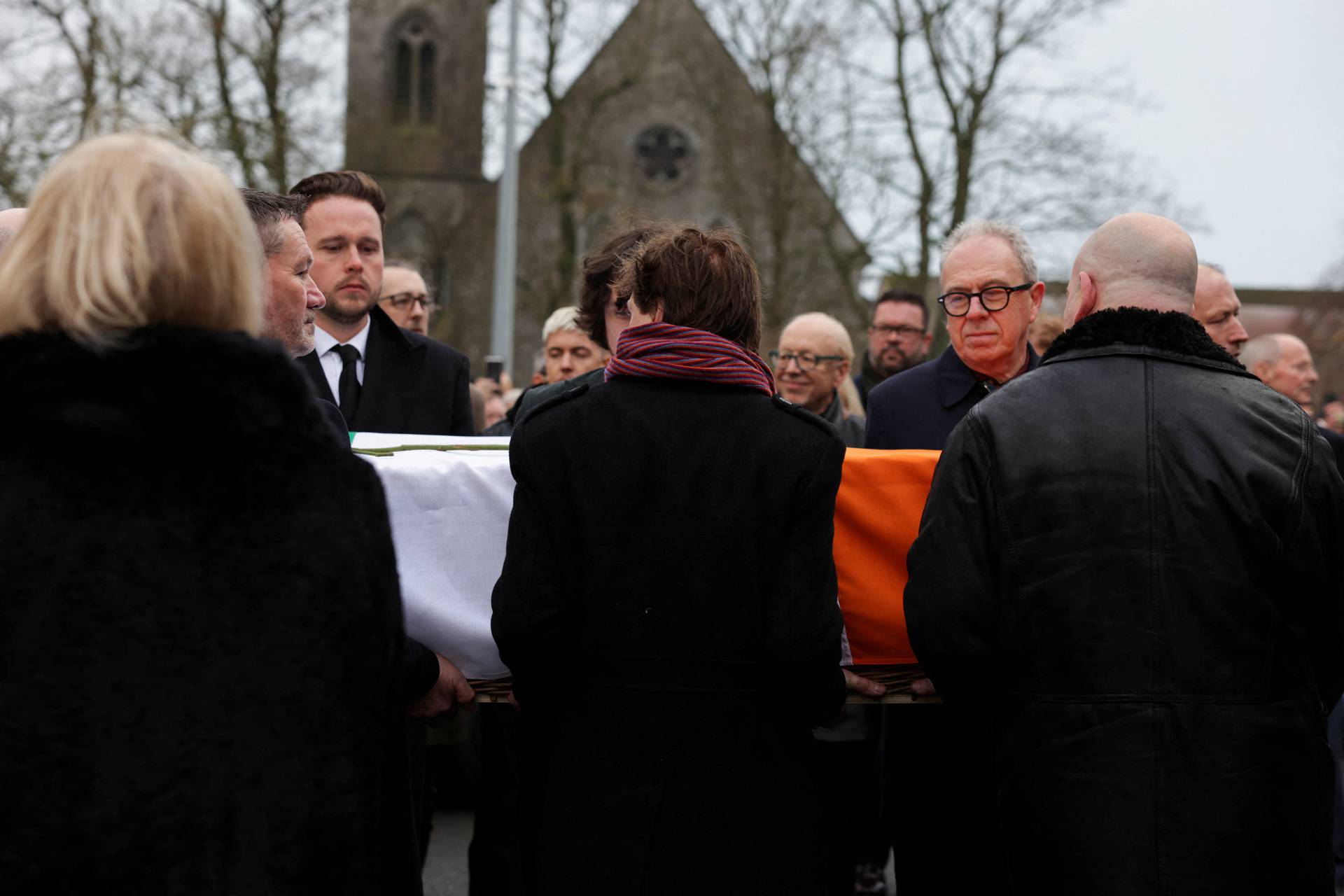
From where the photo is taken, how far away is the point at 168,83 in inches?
883

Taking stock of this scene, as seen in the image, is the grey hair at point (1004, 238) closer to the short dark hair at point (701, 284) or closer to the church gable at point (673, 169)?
the short dark hair at point (701, 284)

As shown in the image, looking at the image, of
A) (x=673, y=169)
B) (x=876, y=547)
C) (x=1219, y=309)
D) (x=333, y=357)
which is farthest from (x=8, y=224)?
(x=673, y=169)

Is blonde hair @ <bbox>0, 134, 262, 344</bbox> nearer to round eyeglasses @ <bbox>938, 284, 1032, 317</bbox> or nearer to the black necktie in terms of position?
the black necktie

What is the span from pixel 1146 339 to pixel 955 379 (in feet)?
4.07

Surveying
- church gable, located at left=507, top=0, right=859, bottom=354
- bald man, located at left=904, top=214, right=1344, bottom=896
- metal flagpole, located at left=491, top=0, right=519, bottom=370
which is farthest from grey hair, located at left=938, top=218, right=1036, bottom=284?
church gable, located at left=507, top=0, right=859, bottom=354

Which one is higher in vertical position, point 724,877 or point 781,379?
point 781,379

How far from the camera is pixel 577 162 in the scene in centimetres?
3195

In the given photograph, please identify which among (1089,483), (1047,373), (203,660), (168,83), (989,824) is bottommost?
(989,824)

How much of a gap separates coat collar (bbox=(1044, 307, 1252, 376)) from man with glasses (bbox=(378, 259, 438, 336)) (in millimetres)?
4073

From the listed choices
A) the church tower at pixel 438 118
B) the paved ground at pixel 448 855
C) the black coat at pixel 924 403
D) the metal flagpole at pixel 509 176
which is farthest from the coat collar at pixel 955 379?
the church tower at pixel 438 118

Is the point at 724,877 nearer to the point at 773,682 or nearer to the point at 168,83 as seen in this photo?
the point at 773,682

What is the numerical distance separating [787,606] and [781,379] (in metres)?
3.63

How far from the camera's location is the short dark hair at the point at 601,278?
405cm

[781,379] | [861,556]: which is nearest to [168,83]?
[781,379]
